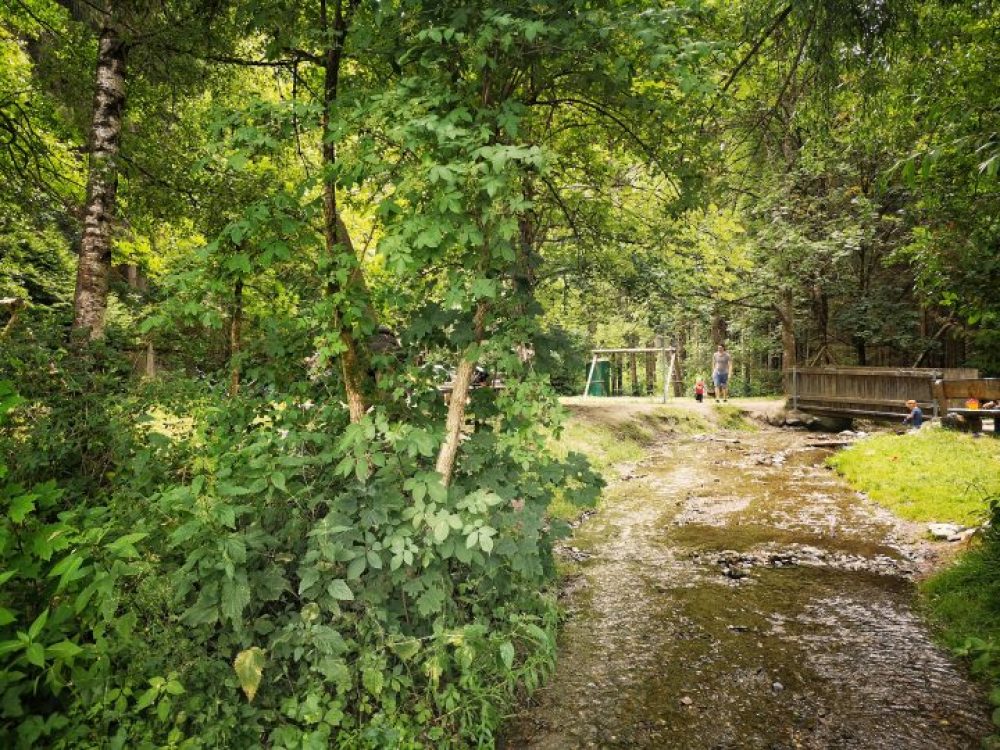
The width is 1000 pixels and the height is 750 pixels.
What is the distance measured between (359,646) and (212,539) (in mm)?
1027

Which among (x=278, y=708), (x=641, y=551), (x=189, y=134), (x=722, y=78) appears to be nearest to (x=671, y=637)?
(x=641, y=551)

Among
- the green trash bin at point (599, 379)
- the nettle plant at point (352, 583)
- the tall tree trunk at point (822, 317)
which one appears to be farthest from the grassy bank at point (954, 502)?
the green trash bin at point (599, 379)

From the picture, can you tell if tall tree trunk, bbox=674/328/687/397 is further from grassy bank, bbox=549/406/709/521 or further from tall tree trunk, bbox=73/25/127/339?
tall tree trunk, bbox=73/25/127/339

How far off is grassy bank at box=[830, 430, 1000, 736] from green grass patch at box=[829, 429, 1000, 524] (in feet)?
0.04

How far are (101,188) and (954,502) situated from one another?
11.2 meters

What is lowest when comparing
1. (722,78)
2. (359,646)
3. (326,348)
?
(359,646)

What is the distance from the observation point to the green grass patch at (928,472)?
764 centimetres

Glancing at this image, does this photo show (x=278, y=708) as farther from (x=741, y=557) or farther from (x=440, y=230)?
(x=741, y=557)

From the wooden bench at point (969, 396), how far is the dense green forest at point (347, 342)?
8129mm

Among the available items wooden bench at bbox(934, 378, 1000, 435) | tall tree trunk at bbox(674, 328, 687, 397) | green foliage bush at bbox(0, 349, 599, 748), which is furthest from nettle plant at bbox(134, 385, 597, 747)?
tall tree trunk at bbox(674, 328, 687, 397)

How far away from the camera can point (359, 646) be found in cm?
310

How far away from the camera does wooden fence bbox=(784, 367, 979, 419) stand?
47.6 feet

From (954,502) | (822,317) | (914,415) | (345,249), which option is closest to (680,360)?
(822,317)

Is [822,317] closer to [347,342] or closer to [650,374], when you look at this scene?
[650,374]
